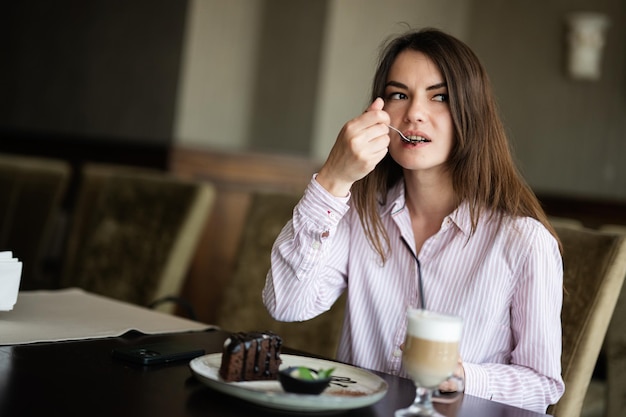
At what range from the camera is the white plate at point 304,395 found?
993 millimetres

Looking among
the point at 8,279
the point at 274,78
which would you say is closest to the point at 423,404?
the point at 8,279

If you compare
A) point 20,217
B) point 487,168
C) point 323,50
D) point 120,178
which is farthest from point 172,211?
point 323,50

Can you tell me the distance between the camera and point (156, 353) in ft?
4.18

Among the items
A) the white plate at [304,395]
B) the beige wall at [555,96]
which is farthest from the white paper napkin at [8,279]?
the beige wall at [555,96]

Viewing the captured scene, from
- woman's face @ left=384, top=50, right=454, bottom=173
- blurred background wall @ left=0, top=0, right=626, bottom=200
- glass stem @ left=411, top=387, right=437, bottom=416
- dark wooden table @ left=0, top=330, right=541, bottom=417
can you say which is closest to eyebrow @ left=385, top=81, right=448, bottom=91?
woman's face @ left=384, top=50, right=454, bottom=173

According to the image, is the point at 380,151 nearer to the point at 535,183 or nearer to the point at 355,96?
the point at 355,96

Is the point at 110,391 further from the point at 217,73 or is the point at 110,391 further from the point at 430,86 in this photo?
the point at 217,73

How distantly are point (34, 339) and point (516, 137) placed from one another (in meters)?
4.44

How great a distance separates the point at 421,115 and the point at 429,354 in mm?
654

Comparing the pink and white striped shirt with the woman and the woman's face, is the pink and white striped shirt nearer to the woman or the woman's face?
the woman

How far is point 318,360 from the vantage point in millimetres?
1273

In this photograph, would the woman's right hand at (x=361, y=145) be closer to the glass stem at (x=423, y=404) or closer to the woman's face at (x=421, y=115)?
the woman's face at (x=421, y=115)

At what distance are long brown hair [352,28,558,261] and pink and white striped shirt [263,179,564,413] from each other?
0.13 ft

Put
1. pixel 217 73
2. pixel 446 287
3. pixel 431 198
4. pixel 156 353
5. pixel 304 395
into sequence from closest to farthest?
1. pixel 304 395
2. pixel 156 353
3. pixel 446 287
4. pixel 431 198
5. pixel 217 73
